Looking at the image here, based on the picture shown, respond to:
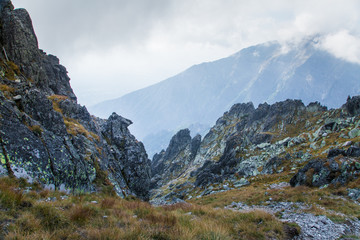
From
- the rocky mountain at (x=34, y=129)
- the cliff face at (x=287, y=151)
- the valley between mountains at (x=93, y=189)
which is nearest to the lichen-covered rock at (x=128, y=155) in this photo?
the valley between mountains at (x=93, y=189)

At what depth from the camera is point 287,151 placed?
64.9m

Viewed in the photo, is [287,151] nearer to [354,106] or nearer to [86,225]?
[354,106]

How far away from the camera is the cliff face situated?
1152 inches

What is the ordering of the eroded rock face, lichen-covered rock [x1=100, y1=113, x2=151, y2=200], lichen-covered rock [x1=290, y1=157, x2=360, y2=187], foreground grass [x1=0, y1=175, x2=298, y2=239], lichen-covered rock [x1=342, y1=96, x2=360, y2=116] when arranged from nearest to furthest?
foreground grass [x1=0, y1=175, x2=298, y2=239]
lichen-covered rock [x1=290, y1=157, x2=360, y2=187]
the eroded rock face
lichen-covered rock [x1=100, y1=113, x2=151, y2=200]
lichen-covered rock [x1=342, y1=96, x2=360, y2=116]

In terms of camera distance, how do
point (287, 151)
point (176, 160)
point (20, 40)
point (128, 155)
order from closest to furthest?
1. point (20, 40)
2. point (128, 155)
3. point (287, 151)
4. point (176, 160)

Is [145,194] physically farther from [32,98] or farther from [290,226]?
[290,226]

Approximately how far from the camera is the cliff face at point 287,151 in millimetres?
29250

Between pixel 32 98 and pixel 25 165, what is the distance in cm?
975

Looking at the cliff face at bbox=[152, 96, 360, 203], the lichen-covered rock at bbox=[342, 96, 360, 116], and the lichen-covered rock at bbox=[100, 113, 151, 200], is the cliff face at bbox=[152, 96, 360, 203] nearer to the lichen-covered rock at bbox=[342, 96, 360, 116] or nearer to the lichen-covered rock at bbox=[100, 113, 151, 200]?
the lichen-covered rock at bbox=[342, 96, 360, 116]

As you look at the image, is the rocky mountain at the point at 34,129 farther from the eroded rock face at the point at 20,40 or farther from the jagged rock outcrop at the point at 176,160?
the jagged rock outcrop at the point at 176,160

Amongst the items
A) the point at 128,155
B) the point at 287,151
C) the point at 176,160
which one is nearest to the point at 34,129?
the point at 128,155

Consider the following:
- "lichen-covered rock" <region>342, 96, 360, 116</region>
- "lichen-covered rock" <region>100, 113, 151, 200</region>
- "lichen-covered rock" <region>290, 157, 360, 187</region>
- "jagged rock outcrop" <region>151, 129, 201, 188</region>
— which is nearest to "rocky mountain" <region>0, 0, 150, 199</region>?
"lichen-covered rock" <region>100, 113, 151, 200</region>

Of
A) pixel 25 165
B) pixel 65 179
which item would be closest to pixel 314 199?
pixel 65 179

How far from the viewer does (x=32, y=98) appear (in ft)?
60.7
